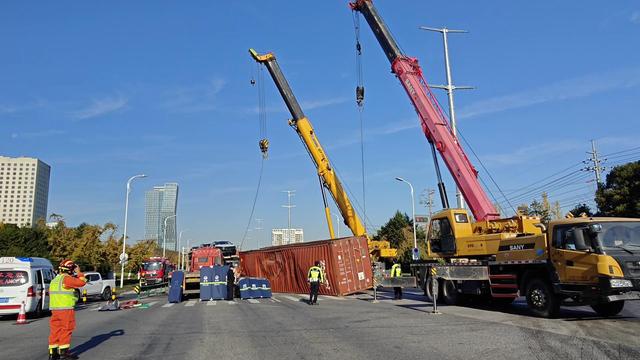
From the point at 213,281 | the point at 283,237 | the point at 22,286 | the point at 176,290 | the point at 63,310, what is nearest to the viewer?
the point at 63,310

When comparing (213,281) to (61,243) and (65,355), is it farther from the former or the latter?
(61,243)

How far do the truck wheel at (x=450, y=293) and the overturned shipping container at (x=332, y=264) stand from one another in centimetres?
749

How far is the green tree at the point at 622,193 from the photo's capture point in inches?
1575

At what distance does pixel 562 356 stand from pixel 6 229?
5509 centimetres

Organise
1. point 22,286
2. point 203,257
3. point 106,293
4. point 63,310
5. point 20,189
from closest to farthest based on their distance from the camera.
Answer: point 63,310, point 22,286, point 106,293, point 203,257, point 20,189

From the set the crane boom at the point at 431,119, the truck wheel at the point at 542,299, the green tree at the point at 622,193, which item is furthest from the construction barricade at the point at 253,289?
the green tree at the point at 622,193

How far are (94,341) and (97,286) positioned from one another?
1841cm

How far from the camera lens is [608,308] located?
43.4ft

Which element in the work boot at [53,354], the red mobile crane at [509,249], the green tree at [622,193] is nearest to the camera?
the work boot at [53,354]

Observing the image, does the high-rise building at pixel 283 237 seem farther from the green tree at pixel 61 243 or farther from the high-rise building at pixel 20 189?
the high-rise building at pixel 20 189

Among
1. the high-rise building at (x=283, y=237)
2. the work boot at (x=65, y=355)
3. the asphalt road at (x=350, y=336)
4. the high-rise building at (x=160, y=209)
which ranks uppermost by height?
the high-rise building at (x=160, y=209)

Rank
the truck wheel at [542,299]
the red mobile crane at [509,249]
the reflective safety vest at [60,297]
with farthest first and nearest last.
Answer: the truck wheel at [542,299]
the red mobile crane at [509,249]
the reflective safety vest at [60,297]

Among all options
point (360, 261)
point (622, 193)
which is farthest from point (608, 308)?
point (622, 193)

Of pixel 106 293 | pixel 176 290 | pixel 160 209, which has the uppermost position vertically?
pixel 160 209
